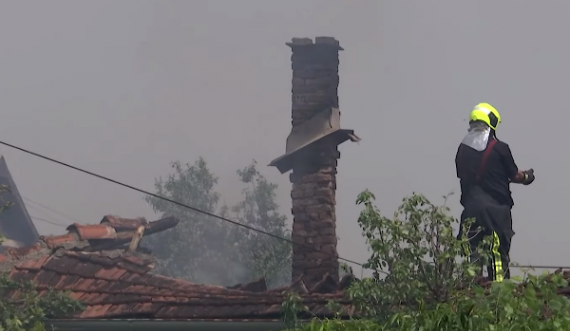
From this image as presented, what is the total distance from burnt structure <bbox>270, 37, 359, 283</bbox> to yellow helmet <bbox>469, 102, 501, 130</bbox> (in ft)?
11.5

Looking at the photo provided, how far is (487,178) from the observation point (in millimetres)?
8703

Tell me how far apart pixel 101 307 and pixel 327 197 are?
3.03 metres

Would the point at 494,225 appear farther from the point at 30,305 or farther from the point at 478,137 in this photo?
the point at 30,305

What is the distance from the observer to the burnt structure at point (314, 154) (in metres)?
12.2

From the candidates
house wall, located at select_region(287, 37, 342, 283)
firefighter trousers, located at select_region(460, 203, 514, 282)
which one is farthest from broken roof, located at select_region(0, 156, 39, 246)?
firefighter trousers, located at select_region(460, 203, 514, 282)

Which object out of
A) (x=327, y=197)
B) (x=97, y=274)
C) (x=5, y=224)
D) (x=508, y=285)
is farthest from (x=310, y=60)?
(x=5, y=224)

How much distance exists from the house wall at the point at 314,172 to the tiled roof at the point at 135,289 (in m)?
0.94

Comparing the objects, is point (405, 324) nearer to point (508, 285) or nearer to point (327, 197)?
point (508, 285)

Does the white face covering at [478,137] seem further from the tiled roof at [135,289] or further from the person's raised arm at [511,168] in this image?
the tiled roof at [135,289]

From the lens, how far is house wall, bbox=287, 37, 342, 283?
12.1 m

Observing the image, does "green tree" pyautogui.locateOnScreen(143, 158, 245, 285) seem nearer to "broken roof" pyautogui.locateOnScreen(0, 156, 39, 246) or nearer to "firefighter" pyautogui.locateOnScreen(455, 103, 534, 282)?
"broken roof" pyautogui.locateOnScreen(0, 156, 39, 246)

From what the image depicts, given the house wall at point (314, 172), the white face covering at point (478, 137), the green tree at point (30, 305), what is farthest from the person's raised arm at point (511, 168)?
the green tree at point (30, 305)

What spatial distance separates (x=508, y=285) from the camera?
17.6 feet

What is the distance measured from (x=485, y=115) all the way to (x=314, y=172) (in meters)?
3.96
